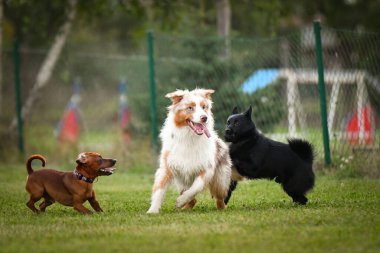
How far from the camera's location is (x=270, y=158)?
26.5ft

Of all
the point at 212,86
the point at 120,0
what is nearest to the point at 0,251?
the point at 212,86

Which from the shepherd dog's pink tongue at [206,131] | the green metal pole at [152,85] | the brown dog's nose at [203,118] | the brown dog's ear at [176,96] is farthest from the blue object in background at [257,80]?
the brown dog's nose at [203,118]

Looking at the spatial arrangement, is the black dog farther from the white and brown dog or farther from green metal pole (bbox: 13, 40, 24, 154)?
green metal pole (bbox: 13, 40, 24, 154)

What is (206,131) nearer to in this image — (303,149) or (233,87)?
Answer: (303,149)

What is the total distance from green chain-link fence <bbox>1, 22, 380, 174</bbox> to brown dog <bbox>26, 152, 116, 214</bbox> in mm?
4674

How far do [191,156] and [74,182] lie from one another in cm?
129

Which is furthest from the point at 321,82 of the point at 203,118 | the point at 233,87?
the point at 203,118

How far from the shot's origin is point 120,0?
17078 mm

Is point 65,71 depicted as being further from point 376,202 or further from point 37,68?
point 376,202

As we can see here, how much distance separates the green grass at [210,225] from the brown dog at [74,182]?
0.19 m

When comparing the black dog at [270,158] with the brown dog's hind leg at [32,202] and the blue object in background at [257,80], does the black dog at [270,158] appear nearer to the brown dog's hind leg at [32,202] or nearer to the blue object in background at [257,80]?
the brown dog's hind leg at [32,202]

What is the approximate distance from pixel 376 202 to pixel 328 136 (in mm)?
3217

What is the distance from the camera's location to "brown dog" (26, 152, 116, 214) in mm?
7664

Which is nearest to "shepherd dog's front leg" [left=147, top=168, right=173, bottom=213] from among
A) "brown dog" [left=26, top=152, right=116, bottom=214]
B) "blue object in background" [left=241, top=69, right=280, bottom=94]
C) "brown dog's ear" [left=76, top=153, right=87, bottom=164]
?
"brown dog" [left=26, top=152, right=116, bottom=214]
